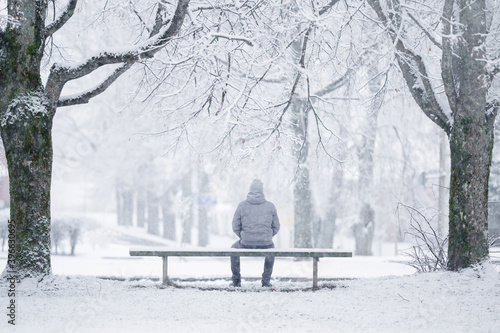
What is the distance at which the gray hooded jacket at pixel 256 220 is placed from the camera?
8.05 metres

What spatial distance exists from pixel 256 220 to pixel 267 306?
1923 millimetres

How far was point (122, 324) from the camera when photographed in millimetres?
5410

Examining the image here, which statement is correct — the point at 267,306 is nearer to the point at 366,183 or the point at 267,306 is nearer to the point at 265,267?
the point at 265,267

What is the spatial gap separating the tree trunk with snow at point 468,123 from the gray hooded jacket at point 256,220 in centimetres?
258

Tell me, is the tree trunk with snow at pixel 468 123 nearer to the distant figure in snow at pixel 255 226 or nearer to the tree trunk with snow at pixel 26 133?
the distant figure in snow at pixel 255 226

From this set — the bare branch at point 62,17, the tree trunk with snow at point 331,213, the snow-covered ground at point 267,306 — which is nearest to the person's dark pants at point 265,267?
the snow-covered ground at point 267,306

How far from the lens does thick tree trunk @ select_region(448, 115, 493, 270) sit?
7.60 m

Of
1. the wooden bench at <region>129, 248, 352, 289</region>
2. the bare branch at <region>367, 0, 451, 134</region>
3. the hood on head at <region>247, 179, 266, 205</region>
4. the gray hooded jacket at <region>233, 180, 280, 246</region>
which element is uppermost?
the bare branch at <region>367, 0, 451, 134</region>

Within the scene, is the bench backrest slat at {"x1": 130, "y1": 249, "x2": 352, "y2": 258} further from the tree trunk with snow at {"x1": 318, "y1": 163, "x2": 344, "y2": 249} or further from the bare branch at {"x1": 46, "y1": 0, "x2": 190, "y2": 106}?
the tree trunk with snow at {"x1": 318, "y1": 163, "x2": 344, "y2": 249}

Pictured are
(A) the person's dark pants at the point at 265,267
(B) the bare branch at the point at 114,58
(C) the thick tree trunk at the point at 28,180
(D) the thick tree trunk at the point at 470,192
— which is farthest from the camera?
(A) the person's dark pants at the point at 265,267

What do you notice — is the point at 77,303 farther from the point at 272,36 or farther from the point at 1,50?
the point at 272,36

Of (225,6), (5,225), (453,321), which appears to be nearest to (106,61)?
(225,6)

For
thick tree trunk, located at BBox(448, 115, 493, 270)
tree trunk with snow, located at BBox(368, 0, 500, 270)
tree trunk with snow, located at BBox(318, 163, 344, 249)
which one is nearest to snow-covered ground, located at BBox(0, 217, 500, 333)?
thick tree trunk, located at BBox(448, 115, 493, 270)

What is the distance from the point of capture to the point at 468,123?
7695mm
